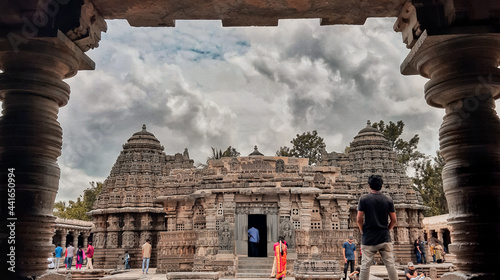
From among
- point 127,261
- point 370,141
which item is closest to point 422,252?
point 370,141

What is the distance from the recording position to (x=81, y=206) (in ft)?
162

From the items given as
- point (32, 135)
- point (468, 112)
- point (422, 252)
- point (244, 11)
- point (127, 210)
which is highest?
point (244, 11)

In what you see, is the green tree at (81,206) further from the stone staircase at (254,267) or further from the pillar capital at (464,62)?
the pillar capital at (464,62)

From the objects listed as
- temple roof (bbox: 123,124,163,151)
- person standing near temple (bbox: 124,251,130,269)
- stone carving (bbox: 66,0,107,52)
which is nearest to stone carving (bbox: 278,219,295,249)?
person standing near temple (bbox: 124,251,130,269)

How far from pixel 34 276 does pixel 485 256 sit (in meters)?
4.48

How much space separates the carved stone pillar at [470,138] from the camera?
13.8 feet

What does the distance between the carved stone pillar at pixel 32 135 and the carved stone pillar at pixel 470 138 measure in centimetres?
407

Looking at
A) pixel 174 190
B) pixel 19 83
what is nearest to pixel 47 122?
pixel 19 83

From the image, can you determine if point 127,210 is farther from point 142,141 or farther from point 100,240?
point 142,141

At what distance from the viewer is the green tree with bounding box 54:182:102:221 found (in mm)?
47812

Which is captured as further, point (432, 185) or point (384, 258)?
point (432, 185)

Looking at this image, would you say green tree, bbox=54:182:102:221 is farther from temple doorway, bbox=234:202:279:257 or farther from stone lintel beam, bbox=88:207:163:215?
temple doorway, bbox=234:202:279:257

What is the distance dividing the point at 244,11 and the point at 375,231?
2.86 m

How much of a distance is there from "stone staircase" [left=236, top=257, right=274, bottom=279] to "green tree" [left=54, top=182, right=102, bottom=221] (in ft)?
113
